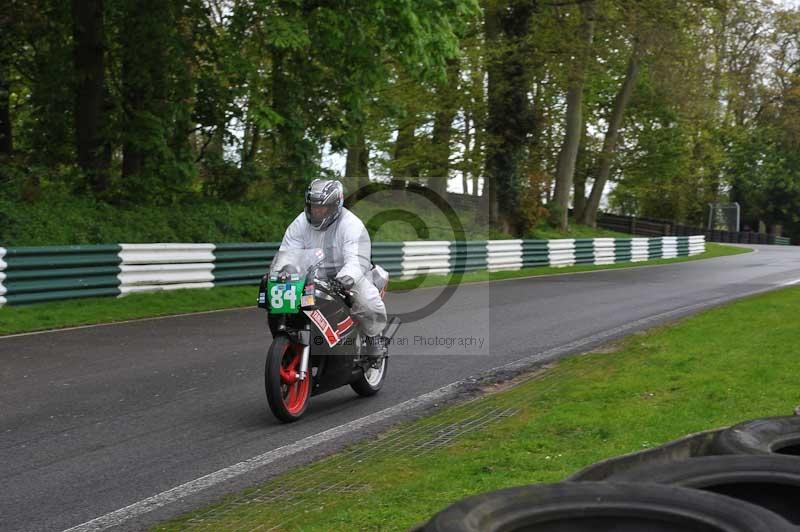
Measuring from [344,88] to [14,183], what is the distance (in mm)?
7719

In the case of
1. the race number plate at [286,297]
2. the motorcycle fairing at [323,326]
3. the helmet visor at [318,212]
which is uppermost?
the helmet visor at [318,212]

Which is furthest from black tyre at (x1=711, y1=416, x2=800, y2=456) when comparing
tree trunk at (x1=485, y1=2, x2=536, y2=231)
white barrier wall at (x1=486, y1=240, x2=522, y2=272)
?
tree trunk at (x1=485, y1=2, x2=536, y2=231)

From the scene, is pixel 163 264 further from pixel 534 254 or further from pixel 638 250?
pixel 638 250

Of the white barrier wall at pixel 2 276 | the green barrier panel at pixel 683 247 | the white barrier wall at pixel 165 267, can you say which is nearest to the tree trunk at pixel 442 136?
the green barrier panel at pixel 683 247

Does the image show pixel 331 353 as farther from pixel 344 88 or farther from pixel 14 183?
pixel 344 88

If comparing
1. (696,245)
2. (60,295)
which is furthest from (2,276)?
(696,245)

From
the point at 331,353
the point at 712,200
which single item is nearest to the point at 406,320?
the point at 331,353

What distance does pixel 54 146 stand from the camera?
2133cm

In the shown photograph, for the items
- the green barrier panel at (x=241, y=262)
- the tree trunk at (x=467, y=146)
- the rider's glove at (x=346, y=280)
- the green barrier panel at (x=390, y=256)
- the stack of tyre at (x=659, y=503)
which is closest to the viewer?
the stack of tyre at (x=659, y=503)

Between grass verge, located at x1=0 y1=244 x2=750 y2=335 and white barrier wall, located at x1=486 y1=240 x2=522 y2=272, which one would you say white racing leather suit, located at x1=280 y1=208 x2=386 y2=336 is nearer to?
grass verge, located at x1=0 y1=244 x2=750 y2=335

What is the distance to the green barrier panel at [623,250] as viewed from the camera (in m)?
33.3

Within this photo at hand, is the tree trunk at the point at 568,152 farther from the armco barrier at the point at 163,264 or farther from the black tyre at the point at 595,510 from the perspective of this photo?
the black tyre at the point at 595,510

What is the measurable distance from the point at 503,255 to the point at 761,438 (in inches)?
878

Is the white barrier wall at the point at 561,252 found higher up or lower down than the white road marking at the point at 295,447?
higher up
